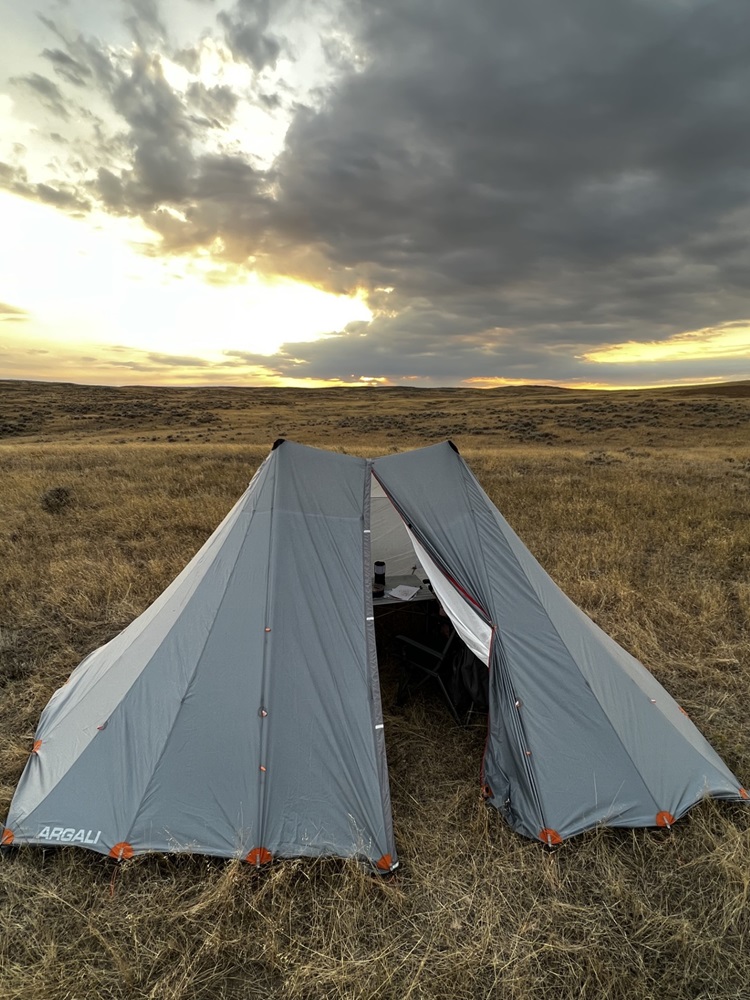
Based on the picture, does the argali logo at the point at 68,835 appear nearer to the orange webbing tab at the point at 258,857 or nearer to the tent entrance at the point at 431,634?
the orange webbing tab at the point at 258,857

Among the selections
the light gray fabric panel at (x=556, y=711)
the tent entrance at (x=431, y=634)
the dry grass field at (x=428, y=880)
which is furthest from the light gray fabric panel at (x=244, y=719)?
the light gray fabric panel at (x=556, y=711)

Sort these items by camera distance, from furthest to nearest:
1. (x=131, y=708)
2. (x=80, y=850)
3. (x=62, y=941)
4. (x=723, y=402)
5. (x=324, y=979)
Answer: (x=723, y=402), (x=131, y=708), (x=80, y=850), (x=62, y=941), (x=324, y=979)

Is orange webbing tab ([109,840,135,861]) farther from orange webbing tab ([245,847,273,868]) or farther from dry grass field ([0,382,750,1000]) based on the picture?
orange webbing tab ([245,847,273,868])

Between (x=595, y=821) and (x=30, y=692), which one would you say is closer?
(x=595, y=821)

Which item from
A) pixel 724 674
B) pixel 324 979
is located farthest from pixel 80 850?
pixel 724 674

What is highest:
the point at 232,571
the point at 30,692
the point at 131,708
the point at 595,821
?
the point at 232,571

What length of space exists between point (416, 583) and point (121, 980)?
15.3 ft

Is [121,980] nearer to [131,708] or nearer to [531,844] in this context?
[131,708]

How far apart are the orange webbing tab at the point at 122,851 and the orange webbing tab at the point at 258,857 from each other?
2.92ft

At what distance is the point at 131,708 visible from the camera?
4527mm

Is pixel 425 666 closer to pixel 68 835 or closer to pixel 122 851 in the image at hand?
pixel 122 851

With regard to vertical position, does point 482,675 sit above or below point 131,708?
below

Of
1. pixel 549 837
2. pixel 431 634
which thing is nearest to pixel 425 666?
pixel 431 634

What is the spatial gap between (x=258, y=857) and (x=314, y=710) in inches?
43.3
